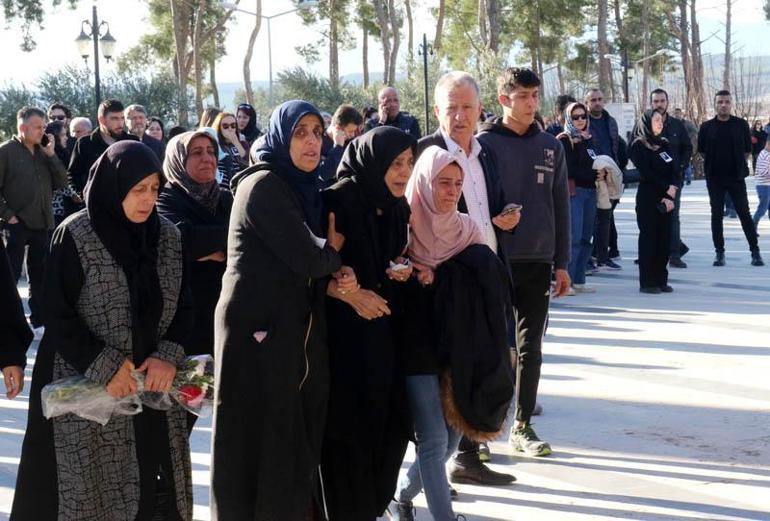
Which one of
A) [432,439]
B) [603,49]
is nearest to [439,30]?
[603,49]

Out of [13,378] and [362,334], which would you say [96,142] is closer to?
[13,378]

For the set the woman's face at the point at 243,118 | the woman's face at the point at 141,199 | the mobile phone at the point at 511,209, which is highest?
the woman's face at the point at 243,118

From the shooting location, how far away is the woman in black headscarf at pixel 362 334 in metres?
4.54

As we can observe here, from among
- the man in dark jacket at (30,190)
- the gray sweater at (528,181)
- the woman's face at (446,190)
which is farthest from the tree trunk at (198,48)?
the woman's face at (446,190)

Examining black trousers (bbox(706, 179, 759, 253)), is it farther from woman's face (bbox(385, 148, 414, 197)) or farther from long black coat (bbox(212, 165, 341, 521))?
long black coat (bbox(212, 165, 341, 521))

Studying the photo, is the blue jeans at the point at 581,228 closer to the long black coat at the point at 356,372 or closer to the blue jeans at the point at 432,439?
the blue jeans at the point at 432,439

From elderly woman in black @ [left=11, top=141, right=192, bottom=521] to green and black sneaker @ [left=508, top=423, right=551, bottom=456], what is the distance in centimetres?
256

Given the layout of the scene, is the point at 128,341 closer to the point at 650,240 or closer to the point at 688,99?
the point at 650,240

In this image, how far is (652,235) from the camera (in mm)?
12211

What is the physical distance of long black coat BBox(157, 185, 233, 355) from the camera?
536 centimetres

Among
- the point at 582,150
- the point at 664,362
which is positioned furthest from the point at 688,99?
the point at 664,362

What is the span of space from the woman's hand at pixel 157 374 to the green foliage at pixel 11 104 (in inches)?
918

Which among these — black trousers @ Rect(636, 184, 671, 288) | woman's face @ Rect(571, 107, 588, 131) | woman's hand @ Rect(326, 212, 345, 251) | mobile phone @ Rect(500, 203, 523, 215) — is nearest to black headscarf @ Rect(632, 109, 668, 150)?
black trousers @ Rect(636, 184, 671, 288)

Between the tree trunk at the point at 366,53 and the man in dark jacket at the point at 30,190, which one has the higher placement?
the tree trunk at the point at 366,53
